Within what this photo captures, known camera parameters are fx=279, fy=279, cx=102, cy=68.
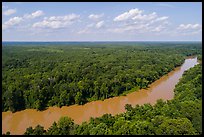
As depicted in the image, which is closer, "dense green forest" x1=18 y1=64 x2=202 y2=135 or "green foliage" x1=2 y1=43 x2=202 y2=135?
"dense green forest" x1=18 y1=64 x2=202 y2=135

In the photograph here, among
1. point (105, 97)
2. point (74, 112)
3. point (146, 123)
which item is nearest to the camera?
point (146, 123)

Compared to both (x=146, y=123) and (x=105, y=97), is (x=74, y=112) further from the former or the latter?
(x=146, y=123)

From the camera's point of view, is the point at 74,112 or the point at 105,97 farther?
the point at 105,97

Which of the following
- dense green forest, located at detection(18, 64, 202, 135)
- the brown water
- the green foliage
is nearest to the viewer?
dense green forest, located at detection(18, 64, 202, 135)

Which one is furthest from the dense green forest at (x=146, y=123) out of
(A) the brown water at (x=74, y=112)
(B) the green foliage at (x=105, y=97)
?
(A) the brown water at (x=74, y=112)

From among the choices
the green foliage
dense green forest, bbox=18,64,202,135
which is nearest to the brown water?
the green foliage

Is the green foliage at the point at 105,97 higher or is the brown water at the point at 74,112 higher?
Result: the green foliage at the point at 105,97

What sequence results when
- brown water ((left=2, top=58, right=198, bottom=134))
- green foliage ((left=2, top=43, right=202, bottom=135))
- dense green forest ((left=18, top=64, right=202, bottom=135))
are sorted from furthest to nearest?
1. brown water ((left=2, top=58, right=198, bottom=134))
2. green foliage ((left=2, top=43, right=202, bottom=135))
3. dense green forest ((left=18, top=64, right=202, bottom=135))

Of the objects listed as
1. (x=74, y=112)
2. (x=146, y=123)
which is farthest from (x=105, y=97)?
(x=146, y=123)

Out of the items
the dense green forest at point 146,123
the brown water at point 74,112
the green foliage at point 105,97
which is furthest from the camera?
the brown water at point 74,112

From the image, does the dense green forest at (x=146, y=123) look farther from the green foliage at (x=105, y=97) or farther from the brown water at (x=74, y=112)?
the brown water at (x=74, y=112)

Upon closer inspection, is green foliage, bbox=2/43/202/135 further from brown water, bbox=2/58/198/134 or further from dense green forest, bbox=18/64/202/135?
brown water, bbox=2/58/198/134
